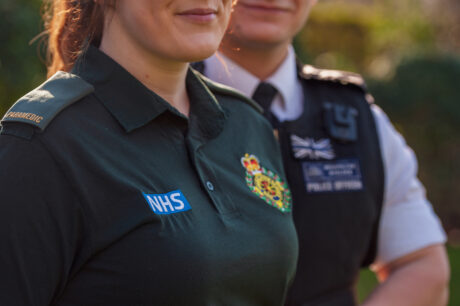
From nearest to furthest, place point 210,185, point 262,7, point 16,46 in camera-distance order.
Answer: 1. point 210,185
2. point 262,7
3. point 16,46

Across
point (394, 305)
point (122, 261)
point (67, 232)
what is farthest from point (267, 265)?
point (394, 305)

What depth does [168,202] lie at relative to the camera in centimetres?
139

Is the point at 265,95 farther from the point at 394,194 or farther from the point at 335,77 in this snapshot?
the point at 394,194

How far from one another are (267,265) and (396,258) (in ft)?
3.00

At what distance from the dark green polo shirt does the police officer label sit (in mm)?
506

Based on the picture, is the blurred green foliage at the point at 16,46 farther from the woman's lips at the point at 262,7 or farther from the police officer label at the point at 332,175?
the police officer label at the point at 332,175

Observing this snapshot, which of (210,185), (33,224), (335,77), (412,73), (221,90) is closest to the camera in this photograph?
(33,224)

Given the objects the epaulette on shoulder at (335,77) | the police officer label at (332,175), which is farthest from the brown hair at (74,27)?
the epaulette on shoulder at (335,77)

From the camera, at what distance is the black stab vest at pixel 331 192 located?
211cm

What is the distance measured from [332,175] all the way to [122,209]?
3.30 feet

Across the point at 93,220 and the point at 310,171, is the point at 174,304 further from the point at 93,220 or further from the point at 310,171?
the point at 310,171

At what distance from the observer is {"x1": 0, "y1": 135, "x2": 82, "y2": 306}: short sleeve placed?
4.04 feet

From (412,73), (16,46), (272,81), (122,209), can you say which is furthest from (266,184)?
(412,73)

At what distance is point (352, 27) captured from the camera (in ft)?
34.2
